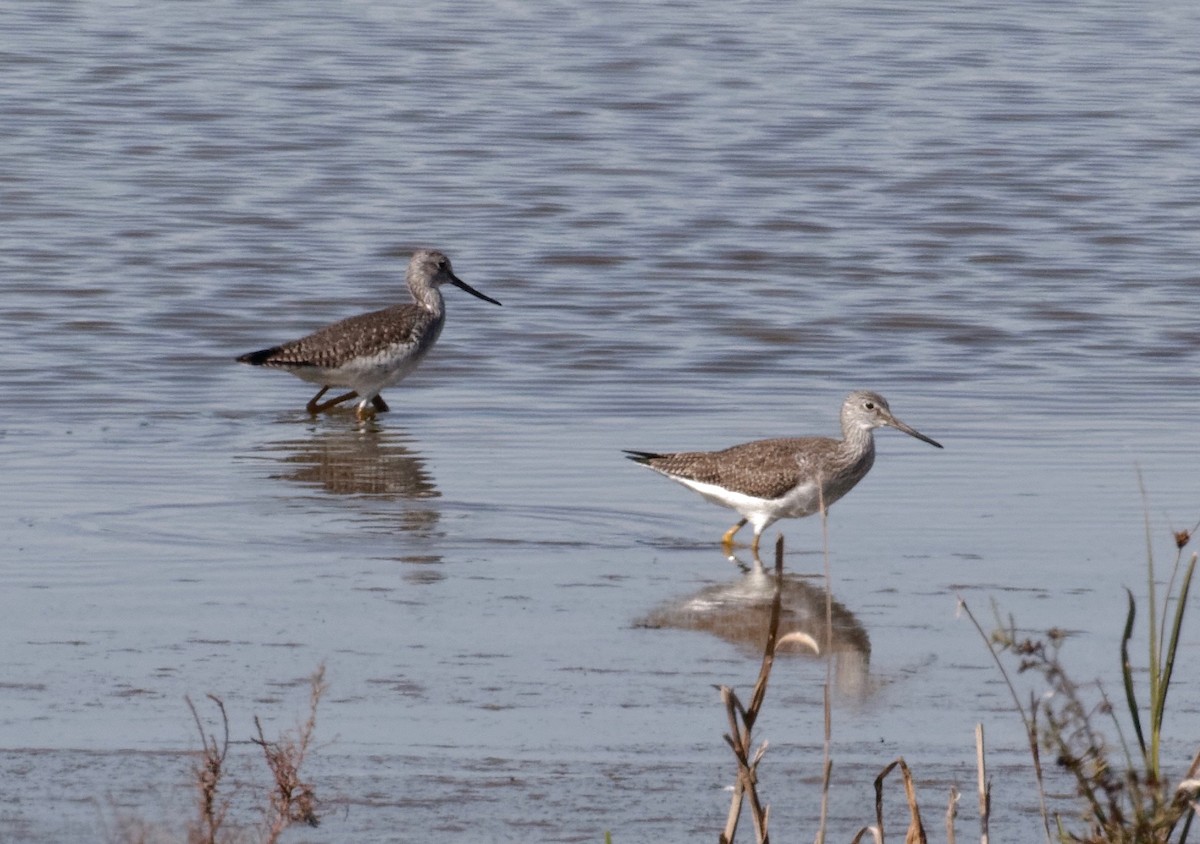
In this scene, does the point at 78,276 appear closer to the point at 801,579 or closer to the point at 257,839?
the point at 801,579

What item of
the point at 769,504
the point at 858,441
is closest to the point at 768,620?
the point at 769,504

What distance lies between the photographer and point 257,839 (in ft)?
18.0

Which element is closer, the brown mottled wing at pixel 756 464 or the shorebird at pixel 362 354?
the brown mottled wing at pixel 756 464

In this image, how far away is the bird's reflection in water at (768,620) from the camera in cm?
732

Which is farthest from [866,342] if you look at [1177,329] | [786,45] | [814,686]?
[786,45]

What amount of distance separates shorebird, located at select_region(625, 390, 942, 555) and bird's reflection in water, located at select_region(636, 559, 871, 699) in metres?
0.66

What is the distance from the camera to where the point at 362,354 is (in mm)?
12812

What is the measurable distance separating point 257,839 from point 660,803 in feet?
3.65

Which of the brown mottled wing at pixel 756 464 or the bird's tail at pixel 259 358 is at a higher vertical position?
the brown mottled wing at pixel 756 464

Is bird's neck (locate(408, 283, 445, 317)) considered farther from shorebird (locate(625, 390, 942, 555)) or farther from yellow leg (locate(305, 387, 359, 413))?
shorebird (locate(625, 390, 942, 555))

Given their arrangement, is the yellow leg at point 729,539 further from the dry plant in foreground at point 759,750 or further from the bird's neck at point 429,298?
the dry plant in foreground at point 759,750

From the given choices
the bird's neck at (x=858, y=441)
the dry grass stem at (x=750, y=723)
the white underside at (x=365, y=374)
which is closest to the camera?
the dry grass stem at (x=750, y=723)

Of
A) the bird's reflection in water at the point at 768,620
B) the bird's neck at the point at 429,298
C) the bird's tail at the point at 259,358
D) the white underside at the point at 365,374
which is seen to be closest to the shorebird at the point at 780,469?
the bird's reflection in water at the point at 768,620

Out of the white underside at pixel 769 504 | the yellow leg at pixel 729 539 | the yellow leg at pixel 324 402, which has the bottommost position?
the yellow leg at pixel 324 402
